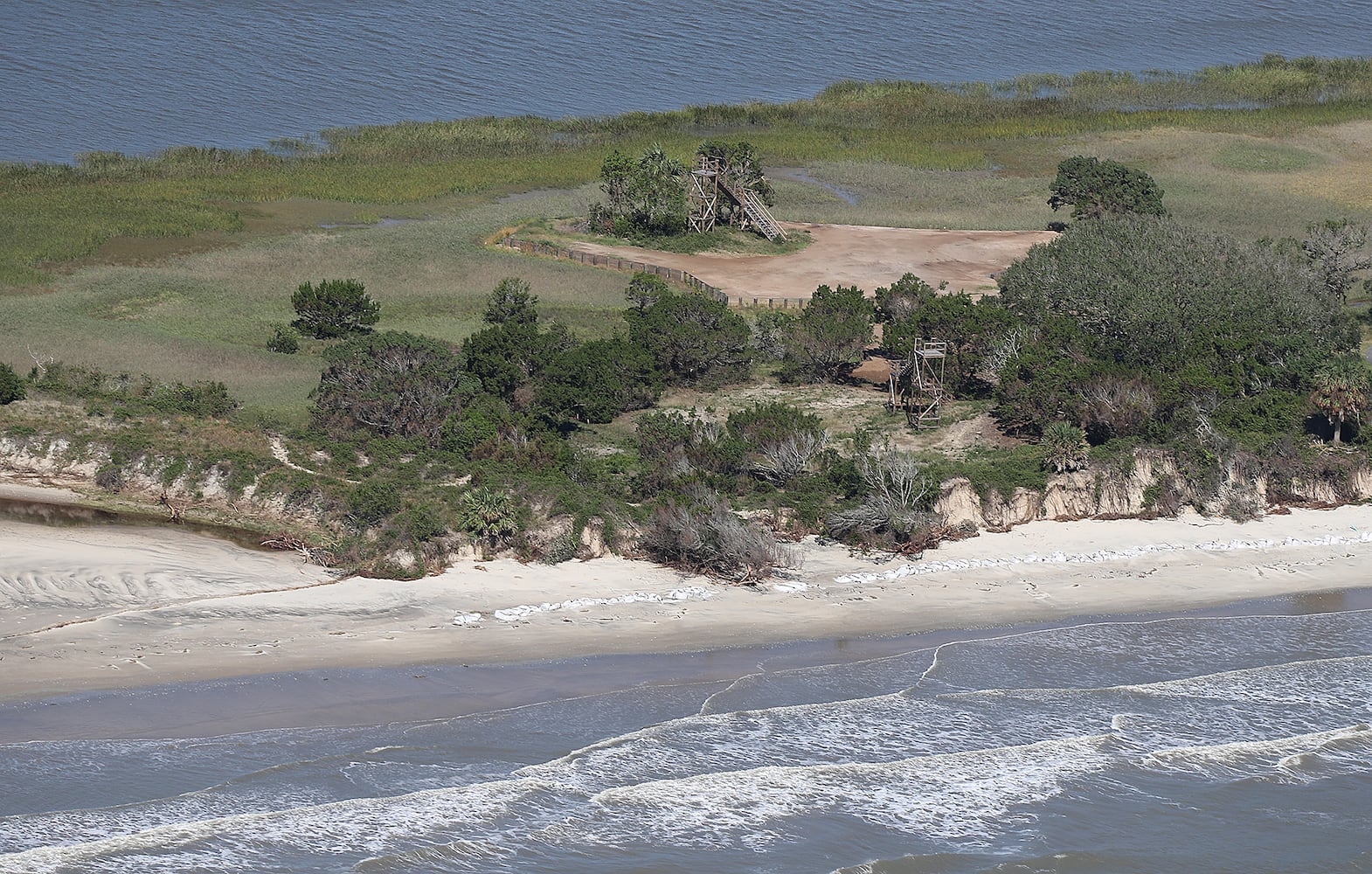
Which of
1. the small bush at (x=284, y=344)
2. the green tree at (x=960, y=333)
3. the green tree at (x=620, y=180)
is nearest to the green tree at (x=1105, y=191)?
the green tree at (x=620, y=180)

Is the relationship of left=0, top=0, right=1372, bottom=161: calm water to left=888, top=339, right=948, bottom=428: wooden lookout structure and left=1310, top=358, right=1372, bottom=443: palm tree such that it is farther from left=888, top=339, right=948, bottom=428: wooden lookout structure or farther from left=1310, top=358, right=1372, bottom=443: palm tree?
left=1310, top=358, right=1372, bottom=443: palm tree

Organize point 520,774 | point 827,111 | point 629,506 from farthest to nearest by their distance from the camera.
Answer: point 827,111, point 629,506, point 520,774

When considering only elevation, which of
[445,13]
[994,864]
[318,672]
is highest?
[445,13]

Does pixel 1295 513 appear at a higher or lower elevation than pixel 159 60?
lower

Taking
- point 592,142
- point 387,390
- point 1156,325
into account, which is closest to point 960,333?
point 1156,325

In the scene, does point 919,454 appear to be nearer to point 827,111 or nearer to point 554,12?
point 827,111

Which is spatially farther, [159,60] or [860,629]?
[159,60]

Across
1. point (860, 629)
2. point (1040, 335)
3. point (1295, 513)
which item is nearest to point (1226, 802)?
point (860, 629)

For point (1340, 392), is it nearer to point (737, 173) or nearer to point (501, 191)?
point (737, 173)
